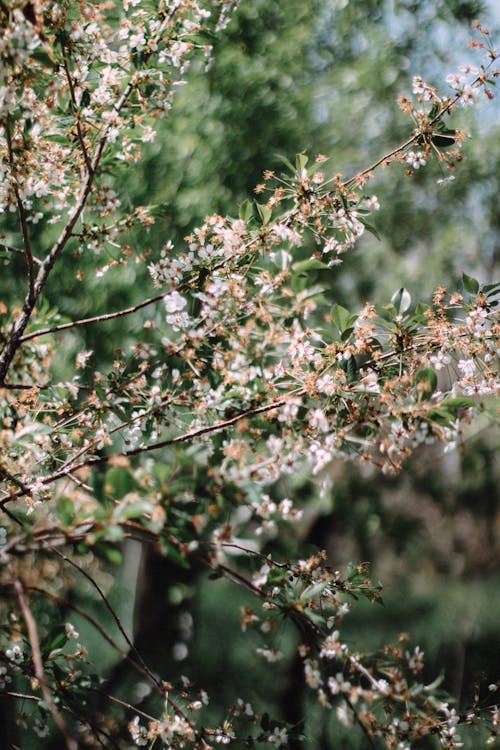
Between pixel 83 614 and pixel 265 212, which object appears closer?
pixel 83 614

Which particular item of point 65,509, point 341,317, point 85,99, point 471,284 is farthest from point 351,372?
Answer: point 85,99

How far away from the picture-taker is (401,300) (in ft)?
4.00

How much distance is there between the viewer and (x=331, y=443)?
3.51ft

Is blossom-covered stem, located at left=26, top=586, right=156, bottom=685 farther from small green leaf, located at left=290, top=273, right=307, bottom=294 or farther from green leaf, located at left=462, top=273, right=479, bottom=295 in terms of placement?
green leaf, located at left=462, top=273, right=479, bottom=295

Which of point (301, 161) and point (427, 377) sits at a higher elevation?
point (301, 161)

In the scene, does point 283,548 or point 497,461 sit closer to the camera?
point 283,548

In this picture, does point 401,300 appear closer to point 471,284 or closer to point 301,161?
point 471,284

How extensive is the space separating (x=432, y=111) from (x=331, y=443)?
0.72 metres

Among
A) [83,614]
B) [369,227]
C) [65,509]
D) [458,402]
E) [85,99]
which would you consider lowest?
[83,614]

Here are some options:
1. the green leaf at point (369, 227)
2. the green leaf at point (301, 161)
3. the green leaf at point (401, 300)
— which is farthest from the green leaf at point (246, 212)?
the green leaf at point (401, 300)

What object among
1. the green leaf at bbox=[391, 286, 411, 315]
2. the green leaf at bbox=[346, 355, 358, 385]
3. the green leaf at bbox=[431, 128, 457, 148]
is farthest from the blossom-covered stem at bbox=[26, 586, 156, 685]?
Result: the green leaf at bbox=[431, 128, 457, 148]

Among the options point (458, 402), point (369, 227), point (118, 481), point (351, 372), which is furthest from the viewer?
point (369, 227)

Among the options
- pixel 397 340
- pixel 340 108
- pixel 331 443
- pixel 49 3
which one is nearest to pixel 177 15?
pixel 49 3

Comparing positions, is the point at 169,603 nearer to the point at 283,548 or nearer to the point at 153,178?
the point at 283,548
